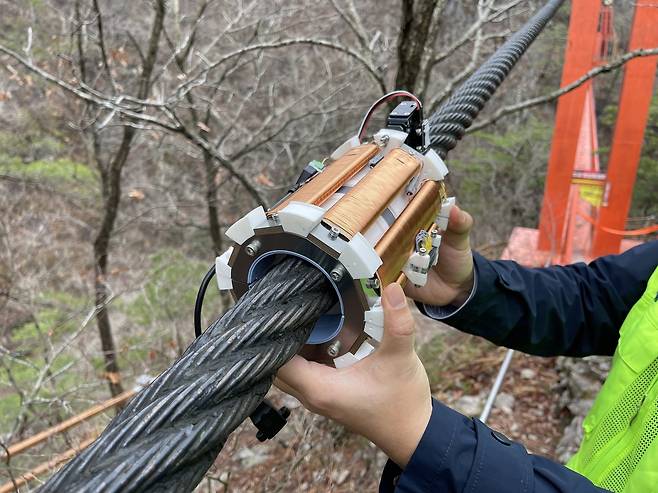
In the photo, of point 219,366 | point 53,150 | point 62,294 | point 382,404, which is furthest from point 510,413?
point 53,150

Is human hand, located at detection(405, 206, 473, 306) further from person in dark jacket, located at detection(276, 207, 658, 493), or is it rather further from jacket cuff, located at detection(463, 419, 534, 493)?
jacket cuff, located at detection(463, 419, 534, 493)

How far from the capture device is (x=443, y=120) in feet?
4.23

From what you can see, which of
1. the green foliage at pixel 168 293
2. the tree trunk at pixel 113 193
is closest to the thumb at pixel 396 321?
the tree trunk at pixel 113 193

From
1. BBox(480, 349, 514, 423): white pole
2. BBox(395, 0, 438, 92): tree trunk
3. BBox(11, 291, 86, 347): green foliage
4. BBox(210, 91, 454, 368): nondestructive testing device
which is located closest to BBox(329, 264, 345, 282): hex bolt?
BBox(210, 91, 454, 368): nondestructive testing device

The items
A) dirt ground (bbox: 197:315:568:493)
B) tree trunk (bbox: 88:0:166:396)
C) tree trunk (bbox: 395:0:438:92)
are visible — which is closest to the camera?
tree trunk (bbox: 395:0:438:92)

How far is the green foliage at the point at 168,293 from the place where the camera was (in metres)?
7.53

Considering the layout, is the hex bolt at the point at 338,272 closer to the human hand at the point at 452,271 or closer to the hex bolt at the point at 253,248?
the hex bolt at the point at 253,248

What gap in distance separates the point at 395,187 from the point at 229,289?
303mm

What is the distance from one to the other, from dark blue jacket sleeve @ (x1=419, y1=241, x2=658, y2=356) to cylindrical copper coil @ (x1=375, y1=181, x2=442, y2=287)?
1.77 feet

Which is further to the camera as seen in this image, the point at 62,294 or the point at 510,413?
the point at 62,294

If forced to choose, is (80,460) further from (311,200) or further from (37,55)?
(37,55)

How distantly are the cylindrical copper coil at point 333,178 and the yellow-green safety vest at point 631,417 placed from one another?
2.38 ft

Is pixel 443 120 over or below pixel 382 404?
over

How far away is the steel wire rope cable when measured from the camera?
1.54 ft
